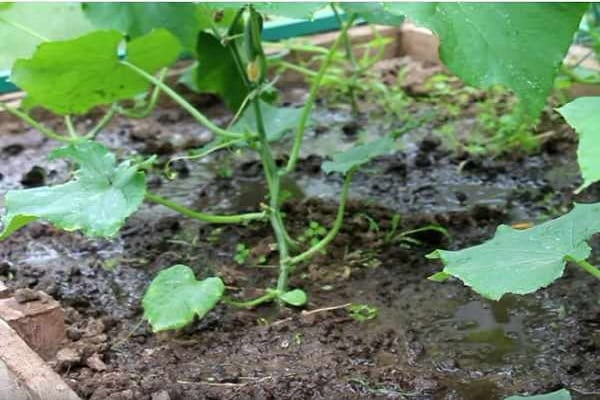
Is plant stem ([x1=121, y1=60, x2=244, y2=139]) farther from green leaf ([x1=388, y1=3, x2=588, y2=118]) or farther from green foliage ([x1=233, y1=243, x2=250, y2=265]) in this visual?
green leaf ([x1=388, y1=3, x2=588, y2=118])

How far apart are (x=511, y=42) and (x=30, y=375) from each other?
93 cm

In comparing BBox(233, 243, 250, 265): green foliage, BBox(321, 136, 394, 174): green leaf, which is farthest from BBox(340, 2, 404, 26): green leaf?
BBox(233, 243, 250, 265): green foliage

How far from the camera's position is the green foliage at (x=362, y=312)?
1.82 m

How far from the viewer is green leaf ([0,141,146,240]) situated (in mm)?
1524

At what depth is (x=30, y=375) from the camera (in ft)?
4.61

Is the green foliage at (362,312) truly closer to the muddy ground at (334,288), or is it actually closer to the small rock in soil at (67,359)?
the muddy ground at (334,288)

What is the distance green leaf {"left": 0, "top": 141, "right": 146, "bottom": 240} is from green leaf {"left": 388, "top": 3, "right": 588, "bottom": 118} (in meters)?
0.56

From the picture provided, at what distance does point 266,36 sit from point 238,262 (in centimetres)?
142

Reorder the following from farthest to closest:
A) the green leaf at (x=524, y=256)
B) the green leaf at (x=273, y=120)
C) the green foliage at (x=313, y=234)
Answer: the green leaf at (x=273, y=120), the green foliage at (x=313, y=234), the green leaf at (x=524, y=256)

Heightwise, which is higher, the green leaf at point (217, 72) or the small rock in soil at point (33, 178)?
the green leaf at point (217, 72)

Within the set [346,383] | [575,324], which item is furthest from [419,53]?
[346,383]

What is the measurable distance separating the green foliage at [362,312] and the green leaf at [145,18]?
0.87 m

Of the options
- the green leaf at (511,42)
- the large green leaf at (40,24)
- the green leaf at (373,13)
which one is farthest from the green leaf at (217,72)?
the green leaf at (511,42)

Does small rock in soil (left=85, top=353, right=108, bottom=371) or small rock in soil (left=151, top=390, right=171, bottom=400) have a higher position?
small rock in soil (left=151, top=390, right=171, bottom=400)
